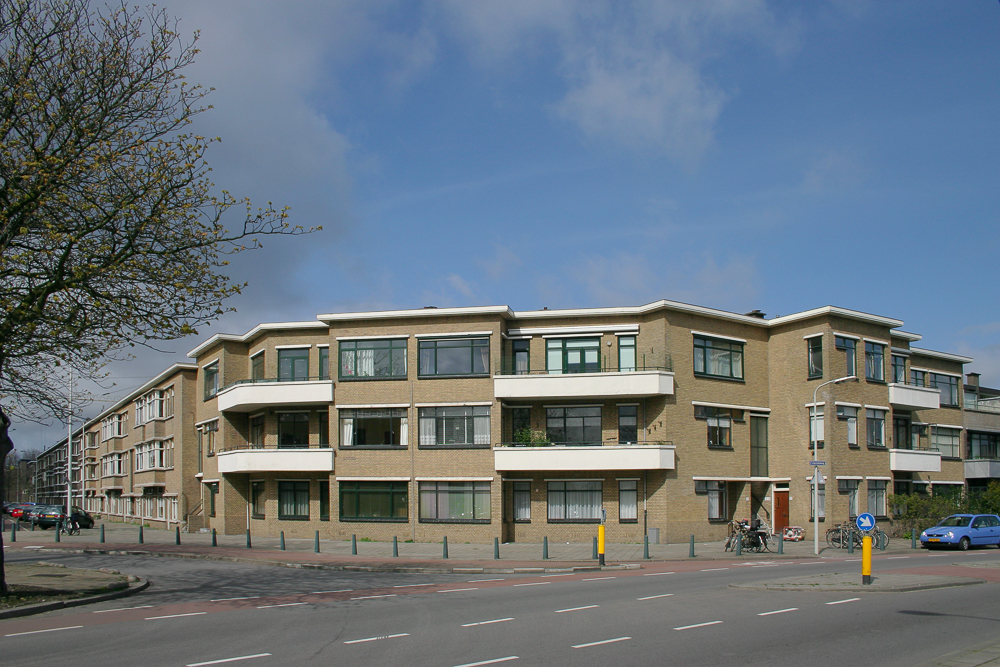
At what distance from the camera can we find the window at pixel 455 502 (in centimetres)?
3531

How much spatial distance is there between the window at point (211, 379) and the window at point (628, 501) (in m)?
21.3

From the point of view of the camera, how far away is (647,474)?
3516cm

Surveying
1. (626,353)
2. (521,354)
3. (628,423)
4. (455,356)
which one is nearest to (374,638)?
(455,356)

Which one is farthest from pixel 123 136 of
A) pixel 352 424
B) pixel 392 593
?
pixel 352 424

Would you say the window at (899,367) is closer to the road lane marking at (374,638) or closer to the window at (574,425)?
the window at (574,425)

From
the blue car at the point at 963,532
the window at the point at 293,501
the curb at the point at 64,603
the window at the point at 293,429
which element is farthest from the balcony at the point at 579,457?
the curb at the point at 64,603

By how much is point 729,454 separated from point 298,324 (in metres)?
20.0

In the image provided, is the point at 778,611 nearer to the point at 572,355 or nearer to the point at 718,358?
the point at 572,355

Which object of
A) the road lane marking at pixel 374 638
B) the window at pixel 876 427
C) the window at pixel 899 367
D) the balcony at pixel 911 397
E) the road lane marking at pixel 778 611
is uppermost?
the window at pixel 899 367

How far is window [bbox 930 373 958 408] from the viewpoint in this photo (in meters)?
48.3

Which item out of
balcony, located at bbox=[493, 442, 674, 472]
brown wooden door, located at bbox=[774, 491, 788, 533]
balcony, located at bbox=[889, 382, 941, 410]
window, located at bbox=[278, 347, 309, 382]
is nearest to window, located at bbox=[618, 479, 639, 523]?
balcony, located at bbox=[493, 442, 674, 472]

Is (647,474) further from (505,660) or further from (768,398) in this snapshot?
(505,660)

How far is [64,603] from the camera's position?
1630cm

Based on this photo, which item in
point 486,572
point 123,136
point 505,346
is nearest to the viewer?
point 123,136
